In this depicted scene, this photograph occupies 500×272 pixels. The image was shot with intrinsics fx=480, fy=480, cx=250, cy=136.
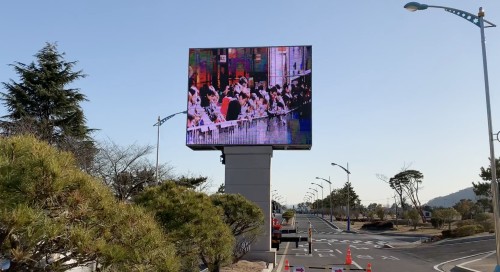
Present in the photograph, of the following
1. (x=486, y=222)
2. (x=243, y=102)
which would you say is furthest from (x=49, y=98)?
(x=486, y=222)

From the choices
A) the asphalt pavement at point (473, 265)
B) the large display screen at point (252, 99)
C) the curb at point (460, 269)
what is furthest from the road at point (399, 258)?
the large display screen at point (252, 99)

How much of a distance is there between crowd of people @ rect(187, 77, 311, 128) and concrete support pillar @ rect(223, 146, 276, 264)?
1760mm

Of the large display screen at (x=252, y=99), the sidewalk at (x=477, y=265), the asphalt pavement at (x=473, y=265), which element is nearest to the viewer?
the sidewalk at (x=477, y=265)

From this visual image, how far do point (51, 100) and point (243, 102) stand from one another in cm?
1837

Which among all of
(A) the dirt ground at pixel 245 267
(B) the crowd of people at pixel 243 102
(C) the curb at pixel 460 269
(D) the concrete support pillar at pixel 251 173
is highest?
(B) the crowd of people at pixel 243 102

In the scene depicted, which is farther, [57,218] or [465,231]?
[465,231]

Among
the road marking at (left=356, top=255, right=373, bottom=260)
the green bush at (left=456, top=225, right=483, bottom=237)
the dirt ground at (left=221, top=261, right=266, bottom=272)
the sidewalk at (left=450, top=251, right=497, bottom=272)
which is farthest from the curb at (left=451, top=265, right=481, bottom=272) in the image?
the green bush at (left=456, top=225, right=483, bottom=237)

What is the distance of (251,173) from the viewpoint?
24516 mm

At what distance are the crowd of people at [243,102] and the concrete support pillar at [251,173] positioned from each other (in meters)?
1.76

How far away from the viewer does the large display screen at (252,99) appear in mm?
24688

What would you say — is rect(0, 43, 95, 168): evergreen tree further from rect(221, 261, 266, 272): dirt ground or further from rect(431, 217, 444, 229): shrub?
rect(431, 217, 444, 229): shrub

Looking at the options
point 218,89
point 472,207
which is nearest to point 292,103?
point 218,89

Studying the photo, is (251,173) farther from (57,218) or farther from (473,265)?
(57,218)

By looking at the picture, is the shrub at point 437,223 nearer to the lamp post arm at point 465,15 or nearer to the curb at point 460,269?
the curb at point 460,269
